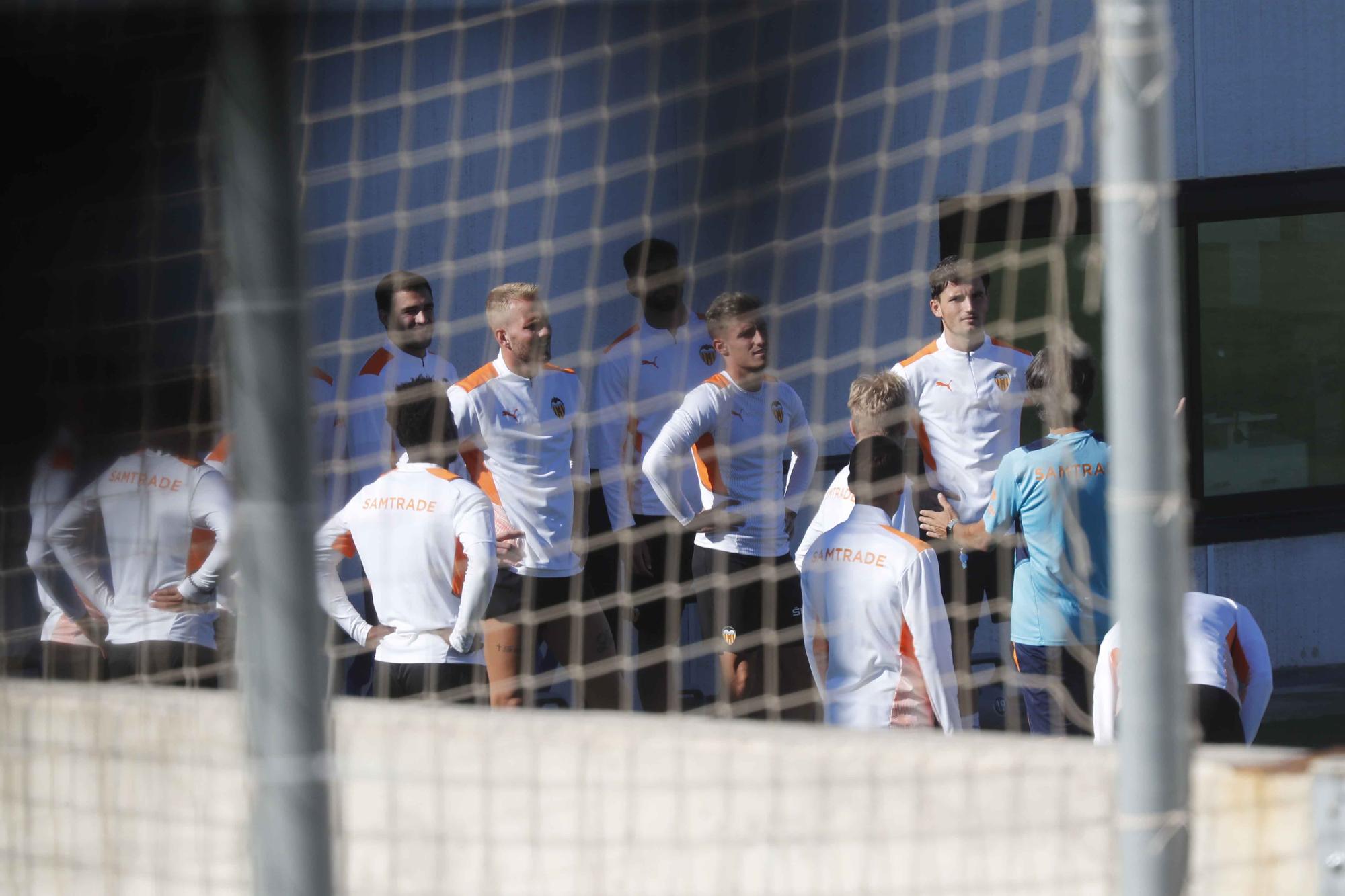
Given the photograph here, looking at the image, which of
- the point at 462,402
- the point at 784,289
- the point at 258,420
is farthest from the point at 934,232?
the point at 258,420

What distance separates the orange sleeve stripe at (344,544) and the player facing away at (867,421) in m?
1.28

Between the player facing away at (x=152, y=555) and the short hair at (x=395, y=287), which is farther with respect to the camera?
the short hair at (x=395, y=287)

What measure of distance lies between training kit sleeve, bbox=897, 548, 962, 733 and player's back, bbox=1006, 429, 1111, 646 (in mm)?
708

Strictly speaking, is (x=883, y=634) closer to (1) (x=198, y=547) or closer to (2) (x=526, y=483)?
(2) (x=526, y=483)

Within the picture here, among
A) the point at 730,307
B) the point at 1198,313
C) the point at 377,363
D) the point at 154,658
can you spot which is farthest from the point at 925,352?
the point at 154,658

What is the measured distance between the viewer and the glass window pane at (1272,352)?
749 cm

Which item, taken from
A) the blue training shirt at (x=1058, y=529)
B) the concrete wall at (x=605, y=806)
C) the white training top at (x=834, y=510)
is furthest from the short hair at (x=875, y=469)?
the concrete wall at (x=605, y=806)

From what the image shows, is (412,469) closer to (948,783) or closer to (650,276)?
(650,276)

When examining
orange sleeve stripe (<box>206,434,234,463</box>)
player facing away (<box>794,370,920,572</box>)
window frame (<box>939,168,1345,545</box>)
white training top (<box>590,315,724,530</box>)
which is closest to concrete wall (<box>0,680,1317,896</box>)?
orange sleeve stripe (<box>206,434,234,463</box>)

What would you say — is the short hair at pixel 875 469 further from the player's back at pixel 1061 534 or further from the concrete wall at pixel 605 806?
the concrete wall at pixel 605 806

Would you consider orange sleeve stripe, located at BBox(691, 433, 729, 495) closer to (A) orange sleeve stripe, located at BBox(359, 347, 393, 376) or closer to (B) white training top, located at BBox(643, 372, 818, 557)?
(B) white training top, located at BBox(643, 372, 818, 557)

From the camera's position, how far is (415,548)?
4.13m

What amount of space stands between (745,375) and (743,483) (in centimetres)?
44

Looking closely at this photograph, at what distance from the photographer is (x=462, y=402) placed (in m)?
5.05
